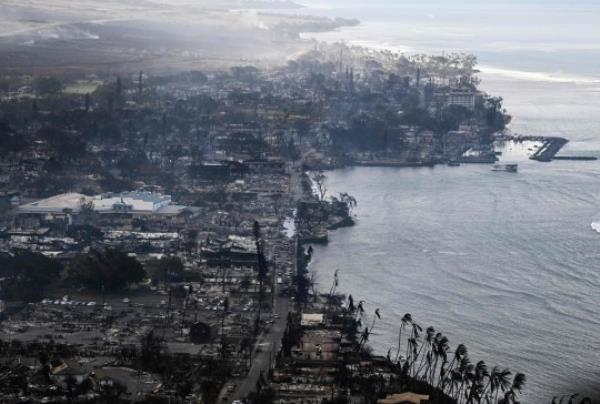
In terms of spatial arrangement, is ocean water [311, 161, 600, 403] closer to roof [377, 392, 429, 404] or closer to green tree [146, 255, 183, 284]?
roof [377, 392, 429, 404]

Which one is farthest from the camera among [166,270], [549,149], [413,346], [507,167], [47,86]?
[47,86]

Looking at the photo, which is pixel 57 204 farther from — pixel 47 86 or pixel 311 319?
pixel 47 86

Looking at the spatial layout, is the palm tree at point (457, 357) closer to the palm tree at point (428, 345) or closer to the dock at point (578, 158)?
→ the palm tree at point (428, 345)

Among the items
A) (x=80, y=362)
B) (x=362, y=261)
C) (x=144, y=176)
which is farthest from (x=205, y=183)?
(x=80, y=362)

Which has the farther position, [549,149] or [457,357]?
[549,149]

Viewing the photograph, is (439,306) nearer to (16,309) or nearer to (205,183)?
(16,309)

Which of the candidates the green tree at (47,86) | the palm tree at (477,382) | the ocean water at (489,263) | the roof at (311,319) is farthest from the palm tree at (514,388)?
the green tree at (47,86)

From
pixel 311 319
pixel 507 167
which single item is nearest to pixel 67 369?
pixel 311 319
